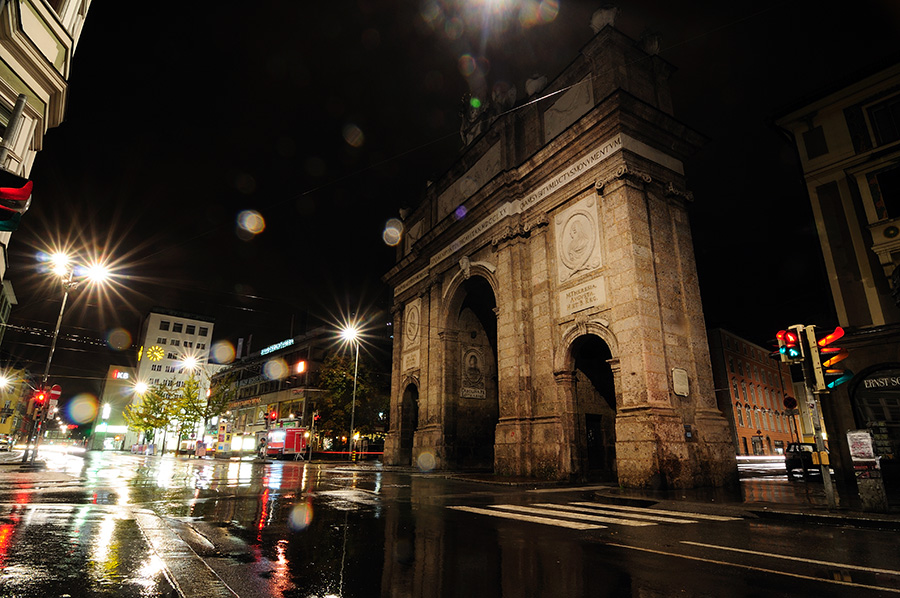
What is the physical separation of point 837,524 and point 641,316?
8.61 meters

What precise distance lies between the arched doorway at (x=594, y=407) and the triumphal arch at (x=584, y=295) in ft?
0.23

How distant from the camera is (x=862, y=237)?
17.0 meters

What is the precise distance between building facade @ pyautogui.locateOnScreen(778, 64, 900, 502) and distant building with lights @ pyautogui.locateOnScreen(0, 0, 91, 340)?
25.4 metres

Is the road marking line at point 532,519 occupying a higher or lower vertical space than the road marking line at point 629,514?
higher

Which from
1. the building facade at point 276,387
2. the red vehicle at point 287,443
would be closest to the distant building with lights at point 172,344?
the building facade at point 276,387

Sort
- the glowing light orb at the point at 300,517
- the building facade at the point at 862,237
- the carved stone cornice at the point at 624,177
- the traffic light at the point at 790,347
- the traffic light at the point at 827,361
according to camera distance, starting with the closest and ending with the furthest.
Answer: the glowing light orb at the point at 300,517, the traffic light at the point at 827,361, the traffic light at the point at 790,347, the building facade at the point at 862,237, the carved stone cornice at the point at 624,177

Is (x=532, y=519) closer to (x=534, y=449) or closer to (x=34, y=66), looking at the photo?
(x=534, y=449)

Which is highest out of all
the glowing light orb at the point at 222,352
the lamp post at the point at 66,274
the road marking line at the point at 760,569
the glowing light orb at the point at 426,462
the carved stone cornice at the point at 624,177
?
the glowing light orb at the point at 222,352

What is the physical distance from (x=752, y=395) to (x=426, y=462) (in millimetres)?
43277

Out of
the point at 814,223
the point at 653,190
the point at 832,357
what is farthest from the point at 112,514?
the point at 814,223

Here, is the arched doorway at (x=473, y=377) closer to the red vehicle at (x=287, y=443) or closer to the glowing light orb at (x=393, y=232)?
the glowing light orb at (x=393, y=232)

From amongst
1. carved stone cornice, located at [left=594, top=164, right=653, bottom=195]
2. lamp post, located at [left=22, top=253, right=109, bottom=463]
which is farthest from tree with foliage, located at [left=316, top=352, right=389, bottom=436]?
carved stone cornice, located at [left=594, top=164, right=653, bottom=195]

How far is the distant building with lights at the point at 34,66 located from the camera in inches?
490

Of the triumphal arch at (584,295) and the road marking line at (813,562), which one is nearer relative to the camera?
the road marking line at (813,562)
